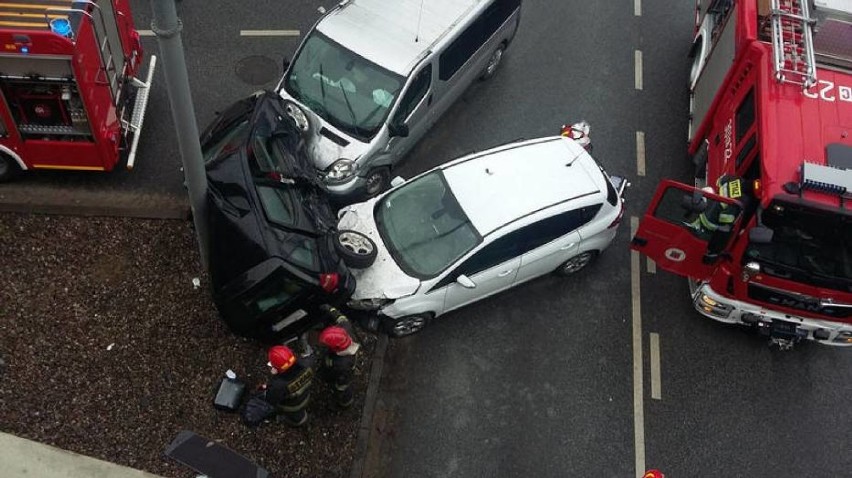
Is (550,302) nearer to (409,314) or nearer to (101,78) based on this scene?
(409,314)

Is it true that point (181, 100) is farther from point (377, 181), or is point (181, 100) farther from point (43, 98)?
point (377, 181)

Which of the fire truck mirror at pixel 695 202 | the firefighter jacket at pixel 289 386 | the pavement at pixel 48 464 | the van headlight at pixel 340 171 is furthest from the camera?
the van headlight at pixel 340 171

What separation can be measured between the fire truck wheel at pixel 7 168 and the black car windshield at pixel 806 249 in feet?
32.0

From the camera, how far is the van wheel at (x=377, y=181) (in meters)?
11.2

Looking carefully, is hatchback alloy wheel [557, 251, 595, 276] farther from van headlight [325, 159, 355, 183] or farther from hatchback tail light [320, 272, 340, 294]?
hatchback tail light [320, 272, 340, 294]

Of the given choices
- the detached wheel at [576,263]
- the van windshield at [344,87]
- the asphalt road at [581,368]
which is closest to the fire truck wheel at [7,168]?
the asphalt road at [581,368]

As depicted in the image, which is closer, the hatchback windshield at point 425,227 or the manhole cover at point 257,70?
the hatchback windshield at point 425,227

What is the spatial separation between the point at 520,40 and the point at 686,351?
21.5 feet

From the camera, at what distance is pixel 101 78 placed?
10.5 metres

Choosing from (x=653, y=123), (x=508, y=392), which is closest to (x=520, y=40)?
(x=653, y=123)

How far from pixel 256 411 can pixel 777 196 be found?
21.4 ft

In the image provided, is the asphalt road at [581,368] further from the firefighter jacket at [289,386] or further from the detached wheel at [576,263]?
the firefighter jacket at [289,386]

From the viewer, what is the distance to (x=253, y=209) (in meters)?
9.30

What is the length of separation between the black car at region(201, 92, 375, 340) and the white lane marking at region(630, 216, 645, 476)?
12.4 feet
